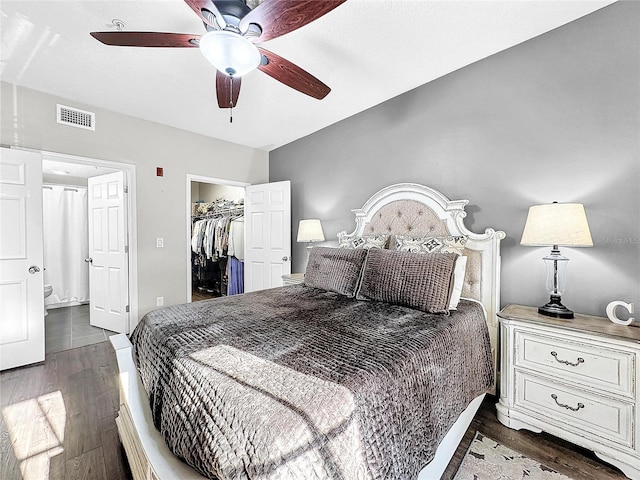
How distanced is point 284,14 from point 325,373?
1.59m

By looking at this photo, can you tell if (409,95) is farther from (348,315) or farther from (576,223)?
(348,315)

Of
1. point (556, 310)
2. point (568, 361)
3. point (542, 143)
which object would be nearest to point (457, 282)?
point (556, 310)

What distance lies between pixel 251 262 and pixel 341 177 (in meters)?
1.89

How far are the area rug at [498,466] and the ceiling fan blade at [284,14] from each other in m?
2.36

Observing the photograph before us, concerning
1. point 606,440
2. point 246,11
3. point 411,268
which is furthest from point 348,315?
point 246,11

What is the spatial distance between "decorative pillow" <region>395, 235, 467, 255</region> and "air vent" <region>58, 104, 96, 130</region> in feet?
11.0

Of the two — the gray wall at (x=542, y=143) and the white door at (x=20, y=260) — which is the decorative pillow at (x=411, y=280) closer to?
the gray wall at (x=542, y=143)

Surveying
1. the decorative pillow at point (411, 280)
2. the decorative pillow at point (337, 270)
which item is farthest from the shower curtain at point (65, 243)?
the decorative pillow at point (411, 280)

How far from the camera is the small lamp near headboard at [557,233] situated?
1712 millimetres

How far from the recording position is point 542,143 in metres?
2.12

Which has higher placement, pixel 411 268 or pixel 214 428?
pixel 411 268

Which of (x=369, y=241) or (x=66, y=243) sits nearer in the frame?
(x=369, y=241)

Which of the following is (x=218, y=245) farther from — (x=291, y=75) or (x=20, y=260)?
(x=291, y=75)

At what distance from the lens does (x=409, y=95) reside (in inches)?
113
